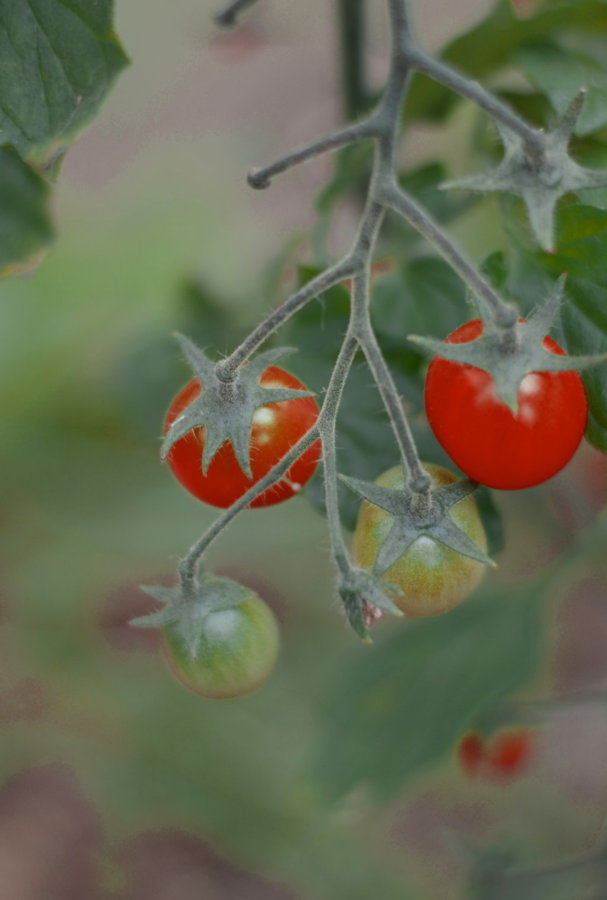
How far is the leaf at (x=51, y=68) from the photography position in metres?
0.91

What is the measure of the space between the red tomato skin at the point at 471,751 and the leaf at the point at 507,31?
1.17 meters

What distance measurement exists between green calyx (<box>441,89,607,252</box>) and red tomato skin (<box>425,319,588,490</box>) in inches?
4.5

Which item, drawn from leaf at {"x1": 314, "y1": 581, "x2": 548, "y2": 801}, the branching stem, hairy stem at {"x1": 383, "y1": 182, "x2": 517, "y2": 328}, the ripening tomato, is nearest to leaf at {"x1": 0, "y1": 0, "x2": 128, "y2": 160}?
the branching stem

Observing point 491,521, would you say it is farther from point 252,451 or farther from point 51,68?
point 51,68

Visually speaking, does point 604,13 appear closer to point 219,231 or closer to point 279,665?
point 219,231

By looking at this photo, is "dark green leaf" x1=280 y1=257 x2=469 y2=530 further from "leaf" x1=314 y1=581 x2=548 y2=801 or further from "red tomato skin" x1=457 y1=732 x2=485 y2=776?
"red tomato skin" x1=457 y1=732 x2=485 y2=776

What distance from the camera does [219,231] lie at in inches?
109

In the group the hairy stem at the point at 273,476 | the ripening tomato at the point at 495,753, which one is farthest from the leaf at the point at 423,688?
the hairy stem at the point at 273,476

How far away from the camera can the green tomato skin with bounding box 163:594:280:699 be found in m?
0.96

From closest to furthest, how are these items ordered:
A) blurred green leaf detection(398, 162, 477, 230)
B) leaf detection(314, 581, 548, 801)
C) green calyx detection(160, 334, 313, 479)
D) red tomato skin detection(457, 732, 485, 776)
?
green calyx detection(160, 334, 313, 479) → blurred green leaf detection(398, 162, 477, 230) → leaf detection(314, 581, 548, 801) → red tomato skin detection(457, 732, 485, 776)

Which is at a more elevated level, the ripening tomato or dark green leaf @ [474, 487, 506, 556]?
dark green leaf @ [474, 487, 506, 556]

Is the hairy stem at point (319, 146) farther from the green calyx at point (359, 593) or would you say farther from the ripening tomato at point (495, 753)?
the ripening tomato at point (495, 753)

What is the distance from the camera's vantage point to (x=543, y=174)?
0.74 meters

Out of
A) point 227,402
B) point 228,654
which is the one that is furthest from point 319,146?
point 228,654
